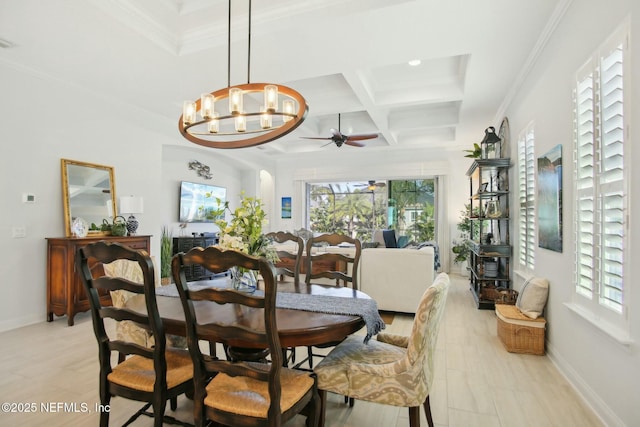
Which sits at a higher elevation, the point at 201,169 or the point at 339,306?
the point at 201,169

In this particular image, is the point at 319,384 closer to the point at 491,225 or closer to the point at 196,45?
the point at 196,45

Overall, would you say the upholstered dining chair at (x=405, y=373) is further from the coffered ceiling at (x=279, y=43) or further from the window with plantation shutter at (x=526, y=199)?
the window with plantation shutter at (x=526, y=199)

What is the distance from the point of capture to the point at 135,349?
1.73m

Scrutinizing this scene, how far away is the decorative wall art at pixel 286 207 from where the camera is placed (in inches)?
385

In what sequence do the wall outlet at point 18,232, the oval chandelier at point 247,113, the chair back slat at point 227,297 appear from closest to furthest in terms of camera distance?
the chair back slat at point 227,297 → the oval chandelier at point 247,113 → the wall outlet at point 18,232

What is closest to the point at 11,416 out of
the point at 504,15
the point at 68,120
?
the point at 68,120

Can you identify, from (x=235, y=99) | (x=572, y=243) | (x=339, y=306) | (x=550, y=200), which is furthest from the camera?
(x=550, y=200)

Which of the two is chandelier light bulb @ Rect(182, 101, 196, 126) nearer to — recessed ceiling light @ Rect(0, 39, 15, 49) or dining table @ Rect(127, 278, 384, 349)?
dining table @ Rect(127, 278, 384, 349)

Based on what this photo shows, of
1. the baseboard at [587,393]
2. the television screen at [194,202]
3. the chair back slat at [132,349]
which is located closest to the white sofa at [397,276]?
the baseboard at [587,393]

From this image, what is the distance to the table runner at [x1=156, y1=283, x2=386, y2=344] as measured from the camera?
6.32 ft

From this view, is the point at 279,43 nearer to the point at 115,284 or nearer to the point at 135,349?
the point at 115,284

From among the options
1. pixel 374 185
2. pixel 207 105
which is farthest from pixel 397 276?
pixel 374 185

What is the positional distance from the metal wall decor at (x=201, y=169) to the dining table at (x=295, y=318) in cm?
569

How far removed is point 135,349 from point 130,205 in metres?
3.80
